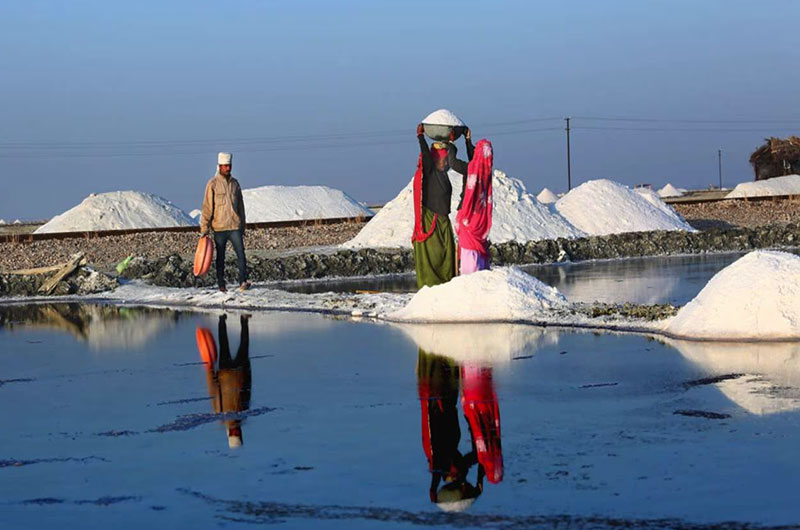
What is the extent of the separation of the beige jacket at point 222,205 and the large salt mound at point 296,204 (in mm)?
33005

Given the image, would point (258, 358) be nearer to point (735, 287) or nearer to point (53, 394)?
point (53, 394)

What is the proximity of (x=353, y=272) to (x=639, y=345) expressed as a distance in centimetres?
1697

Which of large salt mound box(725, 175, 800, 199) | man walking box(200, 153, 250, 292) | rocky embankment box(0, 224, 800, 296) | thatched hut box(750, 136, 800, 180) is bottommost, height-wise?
rocky embankment box(0, 224, 800, 296)

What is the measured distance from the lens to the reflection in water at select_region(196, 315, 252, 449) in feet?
29.0

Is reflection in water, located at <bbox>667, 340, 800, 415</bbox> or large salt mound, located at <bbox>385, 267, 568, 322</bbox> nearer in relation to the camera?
Answer: reflection in water, located at <bbox>667, 340, 800, 415</bbox>

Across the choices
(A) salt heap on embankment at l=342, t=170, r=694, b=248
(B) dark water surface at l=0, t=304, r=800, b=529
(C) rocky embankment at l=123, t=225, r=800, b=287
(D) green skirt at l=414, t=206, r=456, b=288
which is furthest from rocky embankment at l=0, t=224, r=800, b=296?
(B) dark water surface at l=0, t=304, r=800, b=529

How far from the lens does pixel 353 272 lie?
2911 centimetres

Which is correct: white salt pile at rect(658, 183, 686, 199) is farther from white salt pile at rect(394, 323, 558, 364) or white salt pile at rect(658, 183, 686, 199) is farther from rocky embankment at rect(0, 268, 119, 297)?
white salt pile at rect(394, 323, 558, 364)

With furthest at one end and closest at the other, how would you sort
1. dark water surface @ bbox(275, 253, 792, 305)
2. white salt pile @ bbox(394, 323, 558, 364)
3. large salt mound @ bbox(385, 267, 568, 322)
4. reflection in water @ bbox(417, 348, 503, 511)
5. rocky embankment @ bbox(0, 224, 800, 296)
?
rocky embankment @ bbox(0, 224, 800, 296)
dark water surface @ bbox(275, 253, 792, 305)
large salt mound @ bbox(385, 267, 568, 322)
white salt pile @ bbox(394, 323, 558, 364)
reflection in water @ bbox(417, 348, 503, 511)

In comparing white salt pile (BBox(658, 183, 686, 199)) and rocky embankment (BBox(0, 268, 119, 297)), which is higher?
white salt pile (BBox(658, 183, 686, 199))

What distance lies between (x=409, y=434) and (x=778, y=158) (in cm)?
7601

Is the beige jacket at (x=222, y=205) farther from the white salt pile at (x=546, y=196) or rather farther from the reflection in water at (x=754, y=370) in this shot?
the white salt pile at (x=546, y=196)

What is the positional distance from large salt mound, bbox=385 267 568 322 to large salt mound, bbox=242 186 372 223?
37.8 metres

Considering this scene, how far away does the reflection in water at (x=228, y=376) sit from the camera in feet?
29.0
